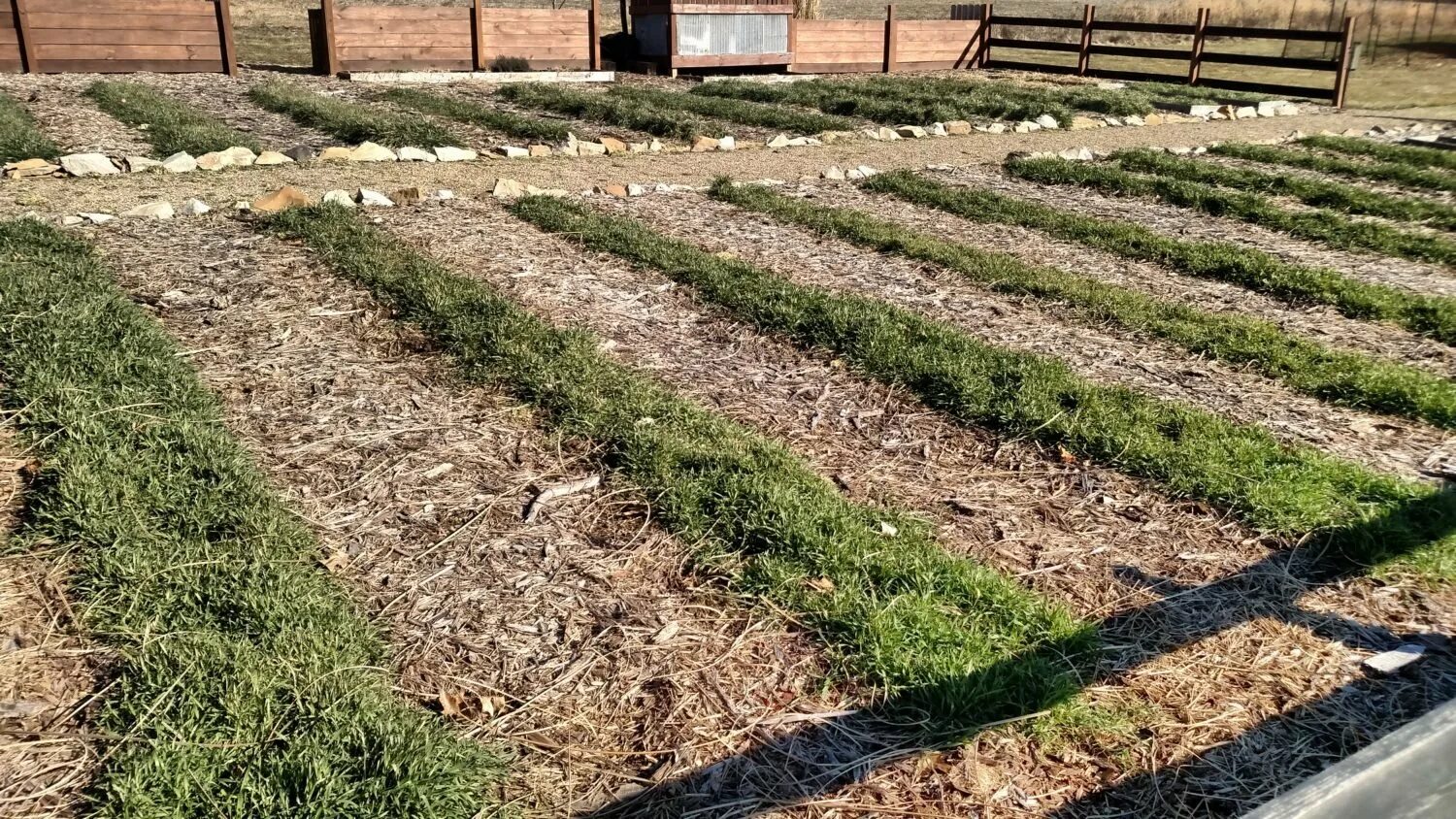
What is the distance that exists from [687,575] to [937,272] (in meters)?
4.10

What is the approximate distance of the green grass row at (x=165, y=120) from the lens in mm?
9695

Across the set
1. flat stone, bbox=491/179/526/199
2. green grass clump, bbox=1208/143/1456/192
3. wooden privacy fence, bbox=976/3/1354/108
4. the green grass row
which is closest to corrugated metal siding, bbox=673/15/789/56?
wooden privacy fence, bbox=976/3/1354/108

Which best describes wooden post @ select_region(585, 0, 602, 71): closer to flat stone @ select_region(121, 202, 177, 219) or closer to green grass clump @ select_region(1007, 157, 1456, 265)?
green grass clump @ select_region(1007, 157, 1456, 265)

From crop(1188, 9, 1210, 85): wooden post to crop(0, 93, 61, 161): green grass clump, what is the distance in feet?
60.2

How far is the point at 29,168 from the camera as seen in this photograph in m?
8.45

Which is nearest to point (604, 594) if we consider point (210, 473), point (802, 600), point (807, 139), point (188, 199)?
point (802, 600)

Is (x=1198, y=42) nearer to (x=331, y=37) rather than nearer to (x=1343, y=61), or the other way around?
(x=1343, y=61)

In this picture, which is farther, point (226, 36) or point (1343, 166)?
point (226, 36)

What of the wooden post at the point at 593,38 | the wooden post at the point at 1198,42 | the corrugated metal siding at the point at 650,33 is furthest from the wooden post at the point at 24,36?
the wooden post at the point at 1198,42

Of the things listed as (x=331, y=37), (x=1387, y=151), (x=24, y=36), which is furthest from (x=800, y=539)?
(x=24, y=36)

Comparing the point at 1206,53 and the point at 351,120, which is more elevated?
the point at 1206,53

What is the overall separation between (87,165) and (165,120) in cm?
255

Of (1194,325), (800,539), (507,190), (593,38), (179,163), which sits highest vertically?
(593,38)

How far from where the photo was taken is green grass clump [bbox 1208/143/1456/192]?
10516 mm
